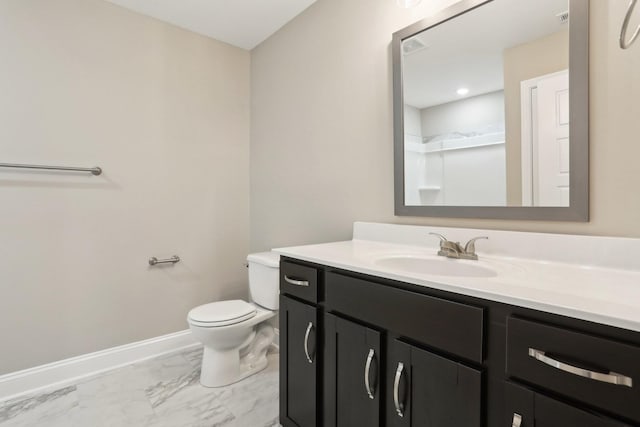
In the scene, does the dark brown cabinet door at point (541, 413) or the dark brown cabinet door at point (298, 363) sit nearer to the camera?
the dark brown cabinet door at point (541, 413)

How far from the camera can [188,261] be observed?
2441mm

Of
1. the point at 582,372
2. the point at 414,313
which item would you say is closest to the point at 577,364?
the point at 582,372

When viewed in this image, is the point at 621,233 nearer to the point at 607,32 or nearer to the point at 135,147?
the point at 607,32

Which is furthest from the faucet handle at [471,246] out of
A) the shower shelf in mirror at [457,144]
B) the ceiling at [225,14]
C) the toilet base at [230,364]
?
the ceiling at [225,14]

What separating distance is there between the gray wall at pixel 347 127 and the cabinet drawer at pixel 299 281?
1.86 feet

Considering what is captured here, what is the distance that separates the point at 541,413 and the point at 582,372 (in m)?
0.14

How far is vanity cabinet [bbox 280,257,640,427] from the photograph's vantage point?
0.63 meters

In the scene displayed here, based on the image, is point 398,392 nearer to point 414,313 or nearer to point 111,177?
point 414,313

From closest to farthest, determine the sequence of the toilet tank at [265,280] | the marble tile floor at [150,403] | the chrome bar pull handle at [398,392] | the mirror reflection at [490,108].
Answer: the chrome bar pull handle at [398,392] < the mirror reflection at [490,108] < the marble tile floor at [150,403] < the toilet tank at [265,280]

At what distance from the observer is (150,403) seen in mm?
1700

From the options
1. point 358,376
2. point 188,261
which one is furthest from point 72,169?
point 358,376

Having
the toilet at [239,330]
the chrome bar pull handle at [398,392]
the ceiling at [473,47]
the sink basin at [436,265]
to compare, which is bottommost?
the toilet at [239,330]

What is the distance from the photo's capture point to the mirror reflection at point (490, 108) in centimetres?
114

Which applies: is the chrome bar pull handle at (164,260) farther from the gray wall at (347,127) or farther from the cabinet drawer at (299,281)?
the cabinet drawer at (299,281)
